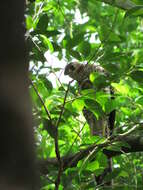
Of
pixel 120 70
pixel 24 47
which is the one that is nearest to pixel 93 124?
pixel 120 70

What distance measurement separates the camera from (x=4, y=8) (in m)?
0.34

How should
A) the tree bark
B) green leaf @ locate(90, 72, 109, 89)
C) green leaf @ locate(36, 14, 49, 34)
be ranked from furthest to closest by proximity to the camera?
green leaf @ locate(36, 14, 49, 34)
green leaf @ locate(90, 72, 109, 89)
the tree bark

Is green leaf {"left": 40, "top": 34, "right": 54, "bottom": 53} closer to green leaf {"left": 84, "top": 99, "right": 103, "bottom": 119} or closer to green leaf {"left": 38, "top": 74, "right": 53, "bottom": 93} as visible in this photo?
green leaf {"left": 38, "top": 74, "right": 53, "bottom": 93}

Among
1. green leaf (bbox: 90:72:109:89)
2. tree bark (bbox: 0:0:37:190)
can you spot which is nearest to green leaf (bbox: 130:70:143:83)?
green leaf (bbox: 90:72:109:89)

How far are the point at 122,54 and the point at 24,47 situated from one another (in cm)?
125

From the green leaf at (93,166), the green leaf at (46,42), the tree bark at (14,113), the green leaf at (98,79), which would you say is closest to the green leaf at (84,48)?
the green leaf at (46,42)

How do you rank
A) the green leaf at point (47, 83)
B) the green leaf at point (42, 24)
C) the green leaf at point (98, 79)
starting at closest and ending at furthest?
the green leaf at point (98, 79) < the green leaf at point (42, 24) < the green leaf at point (47, 83)

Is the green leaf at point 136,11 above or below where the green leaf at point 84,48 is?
above

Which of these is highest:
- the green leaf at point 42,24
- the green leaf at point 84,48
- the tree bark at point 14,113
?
the green leaf at point 42,24

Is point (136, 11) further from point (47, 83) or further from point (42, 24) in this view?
point (47, 83)

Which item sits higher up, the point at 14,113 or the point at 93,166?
the point at 14,113

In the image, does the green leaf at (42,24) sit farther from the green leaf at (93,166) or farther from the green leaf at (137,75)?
→ the green leaf at (93,166)

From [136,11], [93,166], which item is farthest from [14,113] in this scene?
[93,166]

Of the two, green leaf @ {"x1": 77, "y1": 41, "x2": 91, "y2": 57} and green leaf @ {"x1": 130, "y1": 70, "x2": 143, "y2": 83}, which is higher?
green leaf @ {"x1": 77, "y1": 41, "x2": 91, "y2": 57}
